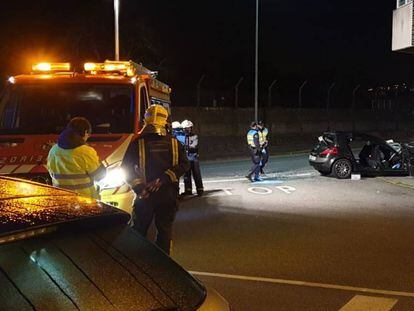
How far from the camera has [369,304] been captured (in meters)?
5.71

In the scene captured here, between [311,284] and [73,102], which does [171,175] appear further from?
[73,102]

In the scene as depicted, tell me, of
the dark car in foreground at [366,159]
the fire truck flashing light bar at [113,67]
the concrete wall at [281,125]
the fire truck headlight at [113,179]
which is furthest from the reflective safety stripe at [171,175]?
the concrete wall at [281,125]

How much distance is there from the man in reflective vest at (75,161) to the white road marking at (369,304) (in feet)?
9.54

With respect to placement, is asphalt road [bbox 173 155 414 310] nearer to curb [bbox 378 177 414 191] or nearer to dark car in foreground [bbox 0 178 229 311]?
curb [bbox 378 177 414 191]

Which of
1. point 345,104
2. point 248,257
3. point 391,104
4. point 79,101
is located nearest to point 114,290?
point 248,257

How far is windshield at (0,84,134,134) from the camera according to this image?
839cm

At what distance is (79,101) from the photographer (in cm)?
859

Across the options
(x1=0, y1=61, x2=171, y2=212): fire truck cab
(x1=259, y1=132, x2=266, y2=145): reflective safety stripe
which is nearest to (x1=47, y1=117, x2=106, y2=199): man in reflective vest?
(x1=0, y1=61, x2=171, y2=212): fire truck cab

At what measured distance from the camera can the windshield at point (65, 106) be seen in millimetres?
8391

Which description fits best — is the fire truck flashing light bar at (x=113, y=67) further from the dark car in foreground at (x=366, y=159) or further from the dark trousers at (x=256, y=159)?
the dark car in foreground at (x=366, y=159)

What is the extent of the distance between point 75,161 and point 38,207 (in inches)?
151

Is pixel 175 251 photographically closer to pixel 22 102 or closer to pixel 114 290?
pixel 22 102

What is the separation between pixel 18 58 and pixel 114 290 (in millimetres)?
22690

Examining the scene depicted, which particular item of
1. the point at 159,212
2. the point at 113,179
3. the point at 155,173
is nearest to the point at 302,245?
the point at 113,179
